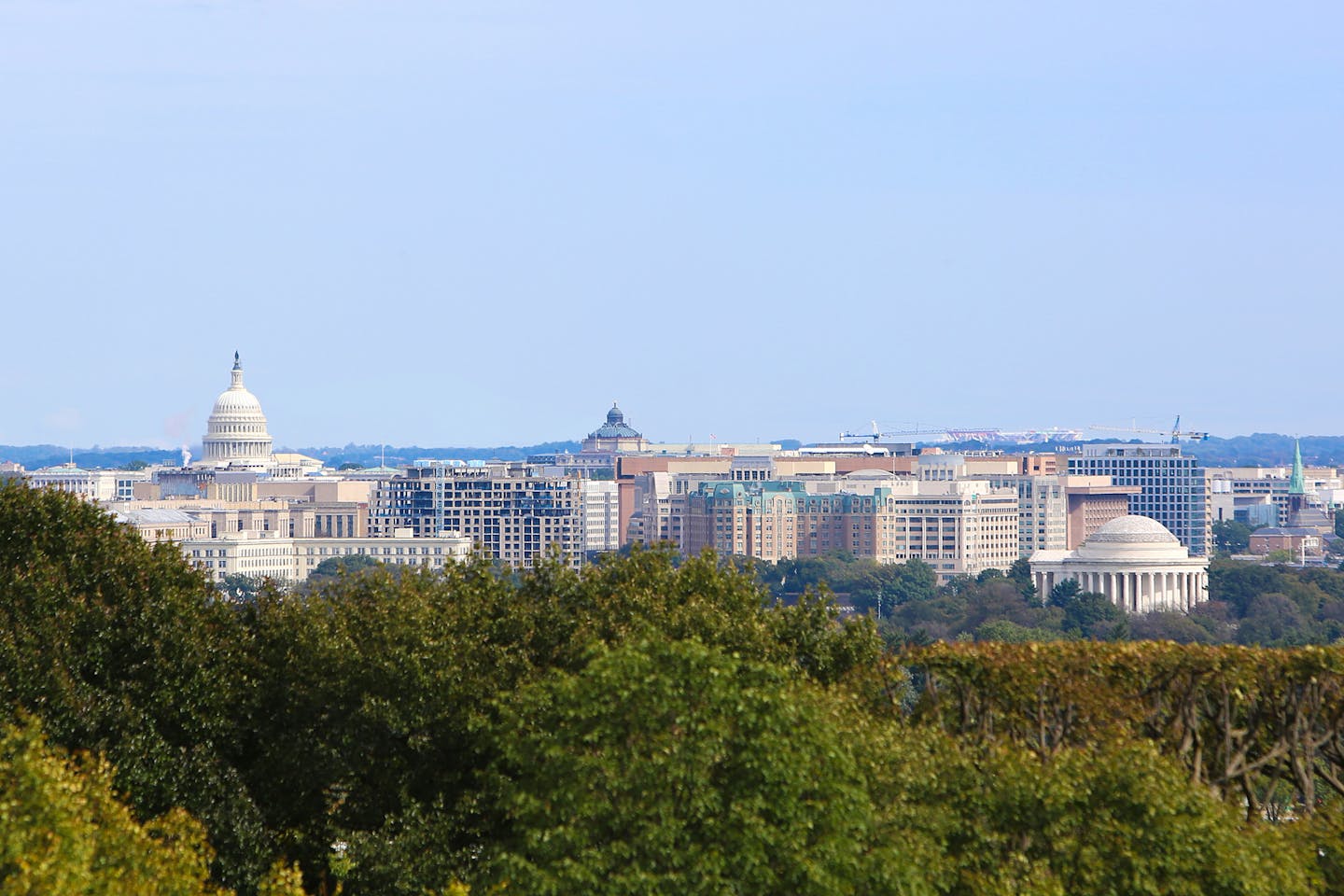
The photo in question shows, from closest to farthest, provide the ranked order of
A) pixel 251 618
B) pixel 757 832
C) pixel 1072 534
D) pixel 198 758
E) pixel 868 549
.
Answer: pixel 757 832 < pixel 198 758 < pixel 251 618 < pixel 868 549 < pixel 1072 534

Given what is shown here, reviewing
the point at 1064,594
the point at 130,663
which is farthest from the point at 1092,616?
the point at 130,663

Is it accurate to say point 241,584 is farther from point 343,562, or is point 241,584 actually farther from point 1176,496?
point 1176,496

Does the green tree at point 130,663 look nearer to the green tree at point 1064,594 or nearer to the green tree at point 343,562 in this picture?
the green tree at point 1064,594

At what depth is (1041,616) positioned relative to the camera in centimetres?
11562

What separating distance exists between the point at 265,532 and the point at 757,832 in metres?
150

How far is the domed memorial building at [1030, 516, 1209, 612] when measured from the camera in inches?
5226

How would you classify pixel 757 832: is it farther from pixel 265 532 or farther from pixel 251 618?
pixel 265 532

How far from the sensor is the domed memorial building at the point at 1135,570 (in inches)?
5226

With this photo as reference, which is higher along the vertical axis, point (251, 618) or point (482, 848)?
point (251, 618)

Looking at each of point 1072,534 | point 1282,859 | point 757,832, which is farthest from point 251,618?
point 1072,534

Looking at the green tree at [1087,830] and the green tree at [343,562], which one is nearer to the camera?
the green tree at [1087,830]

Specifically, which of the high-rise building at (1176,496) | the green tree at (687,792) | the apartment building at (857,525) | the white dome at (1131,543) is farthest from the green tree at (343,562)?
the green tree at (687,792)

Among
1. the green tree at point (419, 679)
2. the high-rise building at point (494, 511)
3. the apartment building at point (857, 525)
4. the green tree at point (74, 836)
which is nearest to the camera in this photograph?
the green tree at point (74, 836)

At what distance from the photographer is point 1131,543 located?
5295 inches
